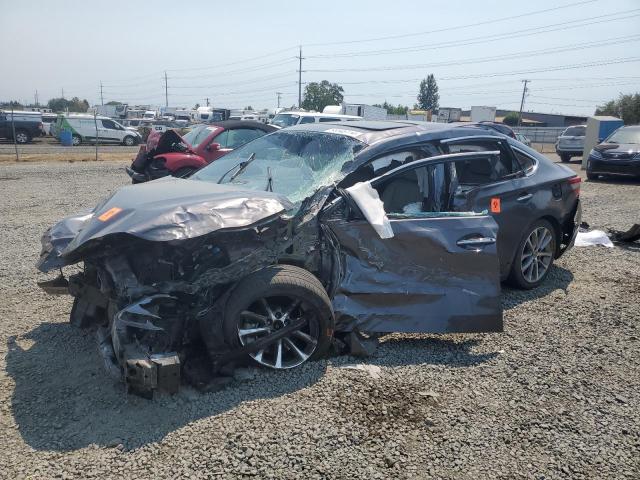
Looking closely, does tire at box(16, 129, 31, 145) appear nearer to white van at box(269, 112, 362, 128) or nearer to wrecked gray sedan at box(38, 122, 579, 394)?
white van at box(269, 112, 362, 128)

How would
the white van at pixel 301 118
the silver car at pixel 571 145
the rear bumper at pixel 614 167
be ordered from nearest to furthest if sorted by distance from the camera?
the rear bumper at pixel 614 167 < the white van at pixel 301 118 < the silver car at pixel 571 145

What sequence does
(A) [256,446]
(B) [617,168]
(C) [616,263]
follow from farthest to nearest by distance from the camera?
1. (B) [617,168]
2. (C) [616,263]
3. (A) [256,446]

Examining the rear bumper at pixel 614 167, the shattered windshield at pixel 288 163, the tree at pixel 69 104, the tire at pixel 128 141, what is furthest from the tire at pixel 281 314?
the tree at pixel 69 104

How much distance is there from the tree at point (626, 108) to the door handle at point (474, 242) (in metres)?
43.6

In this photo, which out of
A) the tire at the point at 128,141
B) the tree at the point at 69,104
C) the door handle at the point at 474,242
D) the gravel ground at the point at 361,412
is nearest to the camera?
the gravel ground at the point at 361,412

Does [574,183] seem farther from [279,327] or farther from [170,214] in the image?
[170,214]

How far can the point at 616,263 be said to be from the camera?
21.4 feet

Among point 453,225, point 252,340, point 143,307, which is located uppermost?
point 453,225

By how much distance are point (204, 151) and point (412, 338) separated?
8094 millimetres

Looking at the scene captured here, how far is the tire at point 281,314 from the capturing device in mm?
3459

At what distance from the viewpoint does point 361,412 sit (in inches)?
127

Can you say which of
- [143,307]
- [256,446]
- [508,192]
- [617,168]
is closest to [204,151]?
[508,192]

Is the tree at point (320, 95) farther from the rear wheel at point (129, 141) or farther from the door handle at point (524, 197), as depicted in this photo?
the door handle at point (524, 197)

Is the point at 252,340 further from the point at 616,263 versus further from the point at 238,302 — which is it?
the point at 616,263
